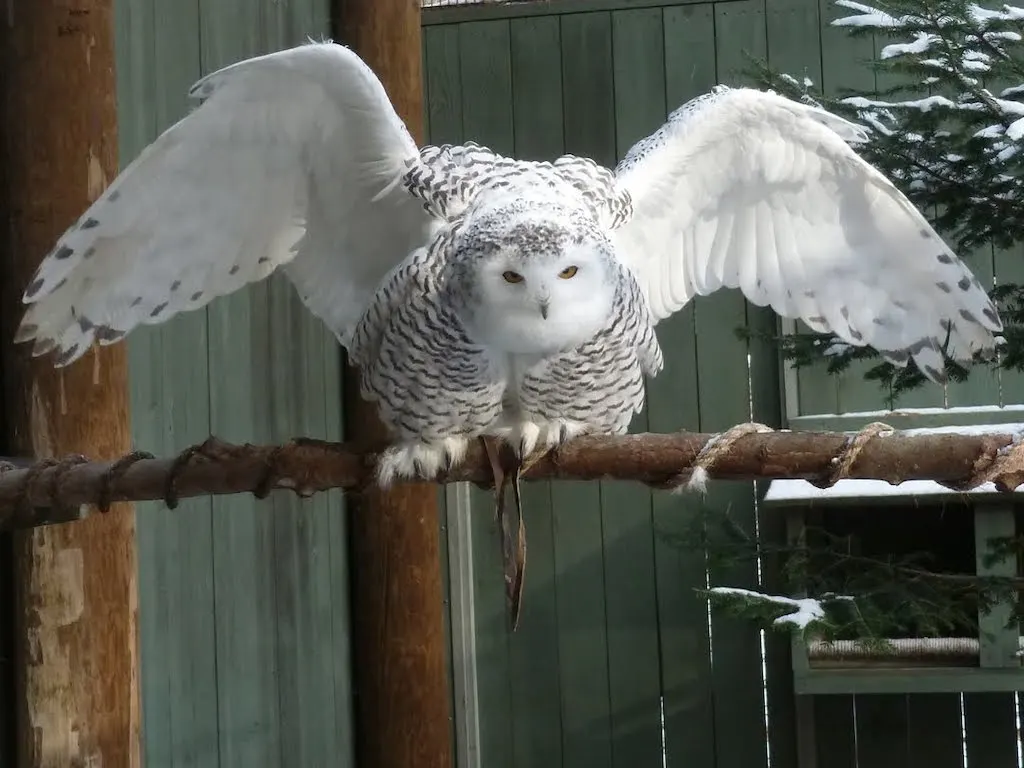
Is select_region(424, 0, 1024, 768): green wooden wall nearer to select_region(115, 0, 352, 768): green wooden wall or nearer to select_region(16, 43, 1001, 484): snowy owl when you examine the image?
select_region(115, 0, 352, 768): green wooden wall

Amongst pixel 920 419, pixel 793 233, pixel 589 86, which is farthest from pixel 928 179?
pixel 589 86

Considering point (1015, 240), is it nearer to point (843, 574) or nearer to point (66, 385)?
point (843, 574)

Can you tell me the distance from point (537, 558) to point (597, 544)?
19cm

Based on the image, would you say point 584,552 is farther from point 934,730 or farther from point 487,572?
point 934,730

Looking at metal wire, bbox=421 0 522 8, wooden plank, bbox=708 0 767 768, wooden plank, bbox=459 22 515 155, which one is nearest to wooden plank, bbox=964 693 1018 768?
A: wooden plank, bbox=708 0 767 768

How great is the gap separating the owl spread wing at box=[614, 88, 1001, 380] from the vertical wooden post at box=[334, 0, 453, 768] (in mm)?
1011

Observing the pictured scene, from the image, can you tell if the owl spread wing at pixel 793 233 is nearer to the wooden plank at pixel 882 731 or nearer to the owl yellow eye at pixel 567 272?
the owl yellow eye at pixel 567 272

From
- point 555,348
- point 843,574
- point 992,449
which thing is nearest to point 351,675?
point 843,574

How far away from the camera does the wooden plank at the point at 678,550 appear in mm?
3221

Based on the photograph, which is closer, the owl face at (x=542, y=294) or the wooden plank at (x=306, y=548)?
the owl face at (x=542, y=294)

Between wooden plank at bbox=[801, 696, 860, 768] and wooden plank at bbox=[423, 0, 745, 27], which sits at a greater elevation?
wooden plank at bbox=[423, 0, 745, 27]

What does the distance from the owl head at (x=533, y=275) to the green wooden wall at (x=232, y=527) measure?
0.98 m

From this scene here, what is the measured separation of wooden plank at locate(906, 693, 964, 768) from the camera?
10.2 feet

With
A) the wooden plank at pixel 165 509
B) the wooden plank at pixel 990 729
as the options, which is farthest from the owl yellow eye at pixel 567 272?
the wooden plank at pixel 990 729
